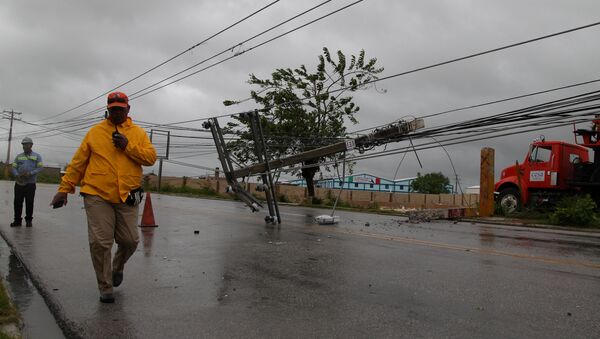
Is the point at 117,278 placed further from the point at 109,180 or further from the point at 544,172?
the point at 544,172

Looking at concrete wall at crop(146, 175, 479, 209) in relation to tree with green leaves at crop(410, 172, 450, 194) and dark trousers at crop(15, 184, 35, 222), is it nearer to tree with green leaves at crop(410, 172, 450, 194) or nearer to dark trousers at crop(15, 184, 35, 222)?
dark trousers at crop(15, 184, 35, 222)

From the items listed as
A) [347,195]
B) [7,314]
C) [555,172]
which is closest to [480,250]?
[7,314]

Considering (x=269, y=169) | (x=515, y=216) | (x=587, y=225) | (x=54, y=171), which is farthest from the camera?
(x=54, y=171)

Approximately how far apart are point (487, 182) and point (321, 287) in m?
13.9

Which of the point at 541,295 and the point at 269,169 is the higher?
the point at 269,169

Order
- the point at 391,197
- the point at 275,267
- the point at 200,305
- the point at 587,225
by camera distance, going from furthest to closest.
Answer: the point at 391,197, the point at 587,225, the point at 275,267, the point at 200,305

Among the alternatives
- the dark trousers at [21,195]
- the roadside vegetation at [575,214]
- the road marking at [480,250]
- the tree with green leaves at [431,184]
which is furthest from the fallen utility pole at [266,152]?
the tree with green leaves at [431,184]

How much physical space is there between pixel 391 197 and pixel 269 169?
3320 centimetres

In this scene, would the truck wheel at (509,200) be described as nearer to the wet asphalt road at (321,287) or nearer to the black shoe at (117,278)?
the wet asphalt road at (321,287)

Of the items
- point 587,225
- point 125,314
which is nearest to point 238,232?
point 125,314

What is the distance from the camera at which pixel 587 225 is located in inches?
591

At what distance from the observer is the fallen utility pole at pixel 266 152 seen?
40.9 ft

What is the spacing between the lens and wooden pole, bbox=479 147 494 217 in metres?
17.6

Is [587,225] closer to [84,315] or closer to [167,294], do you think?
[167,294]
